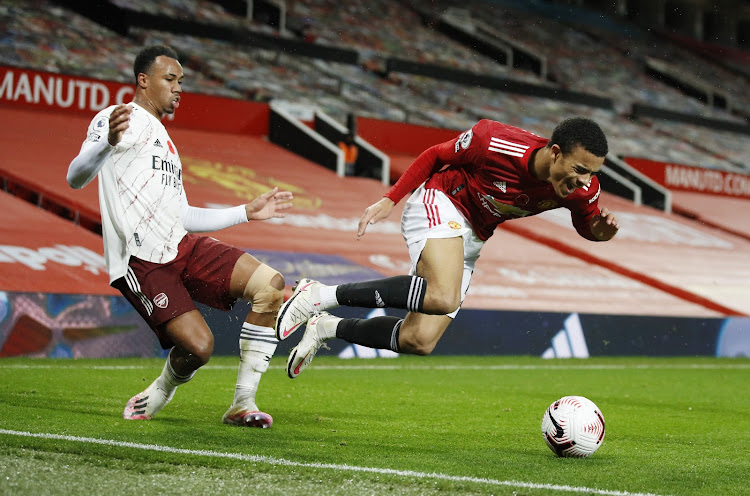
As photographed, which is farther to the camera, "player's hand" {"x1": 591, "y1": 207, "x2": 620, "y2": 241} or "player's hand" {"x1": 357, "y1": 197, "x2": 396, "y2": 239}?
"player's hand" {"x1": 591, "y1": 207, "x2": 620, "y2": 241}

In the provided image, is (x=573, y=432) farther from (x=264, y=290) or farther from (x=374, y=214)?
(x=264, y=290)

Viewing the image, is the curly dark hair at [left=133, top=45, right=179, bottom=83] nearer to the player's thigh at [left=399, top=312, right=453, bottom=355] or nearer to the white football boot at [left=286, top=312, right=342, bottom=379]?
the white football boot at [left=286, top=312, right=342, bottom=379]

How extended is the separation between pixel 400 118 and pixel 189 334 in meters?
13.4

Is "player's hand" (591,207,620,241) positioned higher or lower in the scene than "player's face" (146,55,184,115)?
lower

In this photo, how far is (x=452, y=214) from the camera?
552 cm

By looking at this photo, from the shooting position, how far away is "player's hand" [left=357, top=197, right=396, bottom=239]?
4930 millimetres

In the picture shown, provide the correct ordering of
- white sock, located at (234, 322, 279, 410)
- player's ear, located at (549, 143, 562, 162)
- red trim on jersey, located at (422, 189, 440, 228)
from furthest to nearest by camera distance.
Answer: red trim on jersey, located at (422, 189, 440, 228), white sock, located at (234, 322, 279, 410), player's ear, located at (549, 143, 562, 162)

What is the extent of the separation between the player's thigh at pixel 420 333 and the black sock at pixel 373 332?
0.05 metres

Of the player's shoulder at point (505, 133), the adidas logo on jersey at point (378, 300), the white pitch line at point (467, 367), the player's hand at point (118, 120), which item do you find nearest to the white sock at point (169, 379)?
the adidas logo on jersey at point (378, 300)

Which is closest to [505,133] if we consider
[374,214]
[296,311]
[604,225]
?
[604,225]

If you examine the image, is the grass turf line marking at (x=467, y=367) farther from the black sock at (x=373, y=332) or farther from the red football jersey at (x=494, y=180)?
the red football jersey at (x=494, y=180)

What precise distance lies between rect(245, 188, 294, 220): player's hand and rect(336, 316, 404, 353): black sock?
0.73m

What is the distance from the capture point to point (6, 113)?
45.0ft

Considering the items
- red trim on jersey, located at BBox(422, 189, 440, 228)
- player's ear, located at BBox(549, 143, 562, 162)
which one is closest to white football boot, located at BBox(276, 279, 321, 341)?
red trim on jersey, located at BBox(422, 189, 440, 228)
